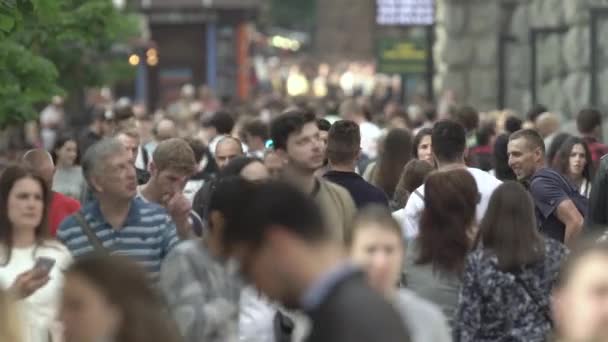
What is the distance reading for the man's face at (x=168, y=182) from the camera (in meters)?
11.4

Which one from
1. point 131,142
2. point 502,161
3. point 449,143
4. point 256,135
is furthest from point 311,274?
point 256,135

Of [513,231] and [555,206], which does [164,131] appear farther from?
[513,231]

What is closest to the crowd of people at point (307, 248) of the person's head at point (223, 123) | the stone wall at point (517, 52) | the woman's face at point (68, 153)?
the woman's face at point (68, 153)

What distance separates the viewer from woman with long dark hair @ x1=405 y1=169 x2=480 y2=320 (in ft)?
33.1

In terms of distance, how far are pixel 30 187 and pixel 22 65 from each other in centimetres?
790

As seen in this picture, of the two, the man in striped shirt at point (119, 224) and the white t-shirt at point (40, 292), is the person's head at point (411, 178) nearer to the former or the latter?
the man in striped shirt at point (119, 224)

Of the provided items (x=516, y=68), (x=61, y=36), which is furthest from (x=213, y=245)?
(x=516, y=68)

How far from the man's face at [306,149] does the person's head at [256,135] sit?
7.64m

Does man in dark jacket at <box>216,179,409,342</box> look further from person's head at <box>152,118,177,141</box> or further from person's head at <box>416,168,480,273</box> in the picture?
person's head at <box>152,118,177,141</box>

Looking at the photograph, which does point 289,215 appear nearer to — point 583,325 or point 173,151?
point 583,325

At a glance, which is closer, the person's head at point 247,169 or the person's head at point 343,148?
the person's head at point 247,169

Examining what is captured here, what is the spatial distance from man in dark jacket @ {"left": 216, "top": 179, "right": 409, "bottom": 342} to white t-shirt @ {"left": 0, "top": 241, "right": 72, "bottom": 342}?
4160 mm

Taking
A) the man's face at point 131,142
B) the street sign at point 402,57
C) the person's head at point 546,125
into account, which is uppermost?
the man's face at point 131,142

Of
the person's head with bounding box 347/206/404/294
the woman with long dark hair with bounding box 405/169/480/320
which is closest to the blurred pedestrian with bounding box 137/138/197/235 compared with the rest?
the woman with long dark hair with bounding box 405/169/480/320
